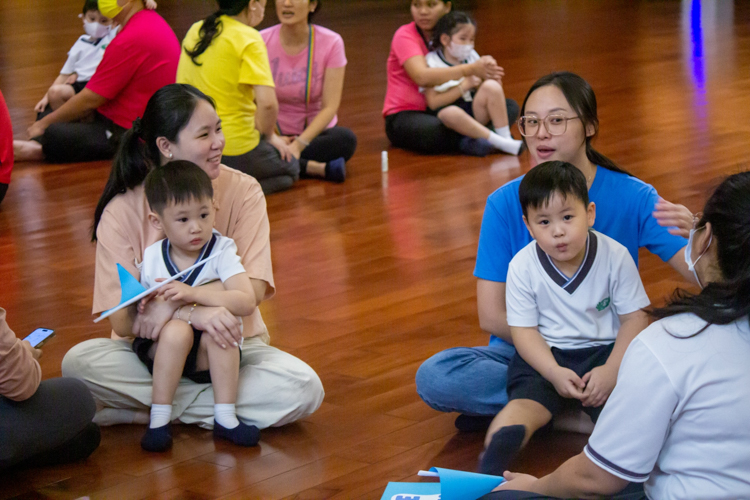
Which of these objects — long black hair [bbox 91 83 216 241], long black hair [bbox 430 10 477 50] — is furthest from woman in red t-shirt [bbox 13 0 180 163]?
long black hair [bbox 91 83 216 241]

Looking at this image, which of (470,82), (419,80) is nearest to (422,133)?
(419,80)

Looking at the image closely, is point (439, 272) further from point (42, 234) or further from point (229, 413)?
point (42, 234)

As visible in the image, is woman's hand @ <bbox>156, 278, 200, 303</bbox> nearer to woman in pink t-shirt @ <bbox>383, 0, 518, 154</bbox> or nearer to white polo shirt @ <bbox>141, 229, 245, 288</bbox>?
white polo shirt @ <bbox>141, 229, 245, 288</bbox>

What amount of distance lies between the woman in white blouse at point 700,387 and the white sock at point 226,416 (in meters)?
1.20

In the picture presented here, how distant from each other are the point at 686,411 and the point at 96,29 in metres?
5.29

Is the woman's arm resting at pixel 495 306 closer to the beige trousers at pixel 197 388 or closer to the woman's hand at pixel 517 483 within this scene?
the beige trousers at pixel 197 388

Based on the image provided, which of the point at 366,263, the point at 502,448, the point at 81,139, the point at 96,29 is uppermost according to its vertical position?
the point at 96,29

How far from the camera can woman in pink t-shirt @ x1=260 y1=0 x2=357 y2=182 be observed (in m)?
5.11

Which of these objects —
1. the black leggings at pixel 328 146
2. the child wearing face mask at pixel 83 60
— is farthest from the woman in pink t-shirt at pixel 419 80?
the child wearing face mask at pixel 83 60

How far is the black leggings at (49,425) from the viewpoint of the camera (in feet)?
6.88

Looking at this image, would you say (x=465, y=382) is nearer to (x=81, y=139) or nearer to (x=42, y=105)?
(x=81, y=139)

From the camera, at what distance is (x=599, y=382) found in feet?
6.89

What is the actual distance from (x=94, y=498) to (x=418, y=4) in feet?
13.1

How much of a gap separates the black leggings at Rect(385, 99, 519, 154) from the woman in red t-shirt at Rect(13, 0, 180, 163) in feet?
4.49
